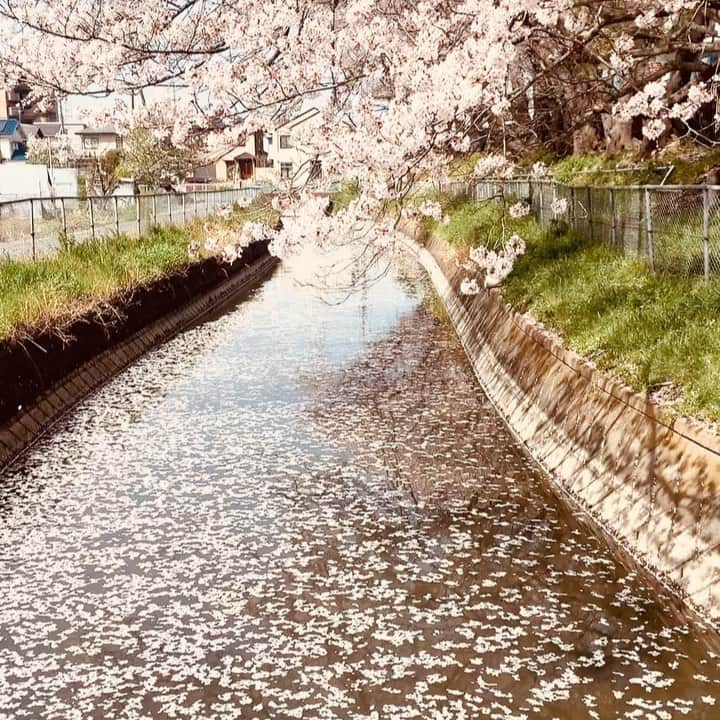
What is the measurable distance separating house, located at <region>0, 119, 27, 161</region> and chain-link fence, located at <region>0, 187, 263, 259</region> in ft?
238

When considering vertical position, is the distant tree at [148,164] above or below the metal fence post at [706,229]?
above

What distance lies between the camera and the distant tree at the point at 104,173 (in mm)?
60250

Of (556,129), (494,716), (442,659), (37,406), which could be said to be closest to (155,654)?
(442,659)

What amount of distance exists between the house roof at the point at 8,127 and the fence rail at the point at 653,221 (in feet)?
312

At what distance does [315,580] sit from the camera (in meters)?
7.42

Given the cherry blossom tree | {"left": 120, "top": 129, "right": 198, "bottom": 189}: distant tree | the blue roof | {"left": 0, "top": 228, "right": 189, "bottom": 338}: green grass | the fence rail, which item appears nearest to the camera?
the cherry blossom tree

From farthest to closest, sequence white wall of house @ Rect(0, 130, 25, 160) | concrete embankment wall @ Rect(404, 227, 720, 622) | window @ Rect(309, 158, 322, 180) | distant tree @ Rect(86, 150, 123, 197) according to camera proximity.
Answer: white wall of house @ Rect(0, 130, 25, 160) → distant tree @ Rect(86, 150, 123, 197) → window @ Rect(309, 158, 322, 180) → concrete embankment wall @ Rect(404, 227, 720, 622)

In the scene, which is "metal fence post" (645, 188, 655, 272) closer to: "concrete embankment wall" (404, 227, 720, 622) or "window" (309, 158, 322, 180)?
"concrete embankment wall" (404, 227, 720, 622)

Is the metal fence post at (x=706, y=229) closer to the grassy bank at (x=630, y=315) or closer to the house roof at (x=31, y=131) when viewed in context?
the grassy bank at (x=630, y=315)

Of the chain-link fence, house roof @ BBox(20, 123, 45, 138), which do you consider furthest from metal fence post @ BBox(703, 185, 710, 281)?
house roof @ BBox(20, 123, 45, 138)

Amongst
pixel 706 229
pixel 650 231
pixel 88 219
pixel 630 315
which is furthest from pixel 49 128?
pixel 706 229

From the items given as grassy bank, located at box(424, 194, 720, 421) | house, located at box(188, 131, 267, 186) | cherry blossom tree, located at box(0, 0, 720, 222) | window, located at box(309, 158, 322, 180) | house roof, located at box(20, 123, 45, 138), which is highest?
house roof, located at box(20, 123, 45, 138)

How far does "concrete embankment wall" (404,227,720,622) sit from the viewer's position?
6.86 metres

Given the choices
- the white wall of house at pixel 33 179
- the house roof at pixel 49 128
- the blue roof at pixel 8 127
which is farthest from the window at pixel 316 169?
the house roof at pixel 49 128
